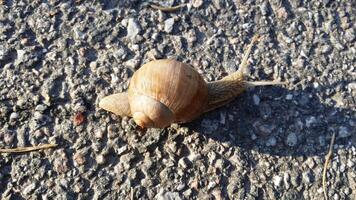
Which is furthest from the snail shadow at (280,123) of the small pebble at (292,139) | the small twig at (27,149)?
the small twig at (27,149)

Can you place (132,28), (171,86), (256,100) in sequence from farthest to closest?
Result: (132,28) < (256,100) < (171,86)

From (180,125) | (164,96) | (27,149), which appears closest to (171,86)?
(164,96)

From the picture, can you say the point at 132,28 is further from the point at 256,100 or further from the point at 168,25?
the point at 256,100

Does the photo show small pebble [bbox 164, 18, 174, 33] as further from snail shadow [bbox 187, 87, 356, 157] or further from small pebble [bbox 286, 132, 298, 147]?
small pebble [bbox 286, 132, 298, 147]

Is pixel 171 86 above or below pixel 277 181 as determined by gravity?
above

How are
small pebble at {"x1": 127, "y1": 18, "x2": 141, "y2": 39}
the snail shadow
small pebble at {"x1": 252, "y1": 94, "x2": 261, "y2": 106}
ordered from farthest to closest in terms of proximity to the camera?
small pebble at {"x1": 127, "y1": 18, "x2": 141, "y2": 39}, small pebble at {"x1": 252, "y1": 94, "x2": 261, "y2": 106}, the snail shadow

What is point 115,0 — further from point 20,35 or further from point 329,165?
point 329,165

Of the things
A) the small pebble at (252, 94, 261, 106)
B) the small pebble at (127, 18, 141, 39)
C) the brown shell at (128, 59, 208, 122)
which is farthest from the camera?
the small pebble at (127, 18, 141, 39)

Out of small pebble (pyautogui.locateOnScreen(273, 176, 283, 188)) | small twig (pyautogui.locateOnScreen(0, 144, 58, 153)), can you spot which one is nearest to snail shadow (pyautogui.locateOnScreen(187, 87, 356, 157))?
small pebble (pyautogui.locateOnScreen(273, 176, 283, 188))
